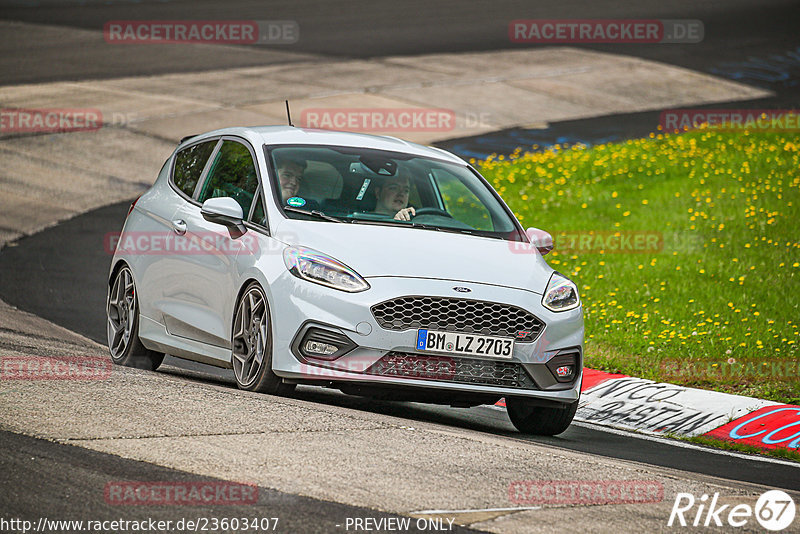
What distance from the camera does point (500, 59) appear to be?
31281mm

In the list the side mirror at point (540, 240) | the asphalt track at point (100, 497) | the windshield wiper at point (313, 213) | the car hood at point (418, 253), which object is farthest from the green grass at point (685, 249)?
the asphalt track at point (100, 497)

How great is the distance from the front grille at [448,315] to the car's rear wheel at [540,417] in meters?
0.63

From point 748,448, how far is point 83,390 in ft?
15.0

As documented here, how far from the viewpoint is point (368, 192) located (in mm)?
8914

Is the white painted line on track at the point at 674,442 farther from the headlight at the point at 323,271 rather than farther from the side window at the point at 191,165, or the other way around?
the side window at the point at 191,165

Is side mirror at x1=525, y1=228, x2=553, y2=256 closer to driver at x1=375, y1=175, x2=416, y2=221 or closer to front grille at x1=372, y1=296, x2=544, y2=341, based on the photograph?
driver at x1=375, y1=175, x2=416, y2=221

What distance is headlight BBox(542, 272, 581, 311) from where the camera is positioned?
26.7 feet

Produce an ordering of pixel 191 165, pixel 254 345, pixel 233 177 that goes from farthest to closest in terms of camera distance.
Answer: pixel 191 165 → pixel 233 177 → pixel 254 345

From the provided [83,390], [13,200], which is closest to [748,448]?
[83,390]

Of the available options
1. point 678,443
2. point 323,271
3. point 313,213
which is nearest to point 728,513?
point 323,271

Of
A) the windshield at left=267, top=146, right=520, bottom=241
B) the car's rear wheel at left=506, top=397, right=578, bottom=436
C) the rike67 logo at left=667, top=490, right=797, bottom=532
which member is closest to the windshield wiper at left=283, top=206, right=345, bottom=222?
the windshield at left=267, top=146, right=520, bottom=241

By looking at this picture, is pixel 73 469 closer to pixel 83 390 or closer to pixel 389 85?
pixel 83 390

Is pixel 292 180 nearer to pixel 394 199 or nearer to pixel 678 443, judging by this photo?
pixel 394 199

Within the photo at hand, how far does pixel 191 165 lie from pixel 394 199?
186 cm
